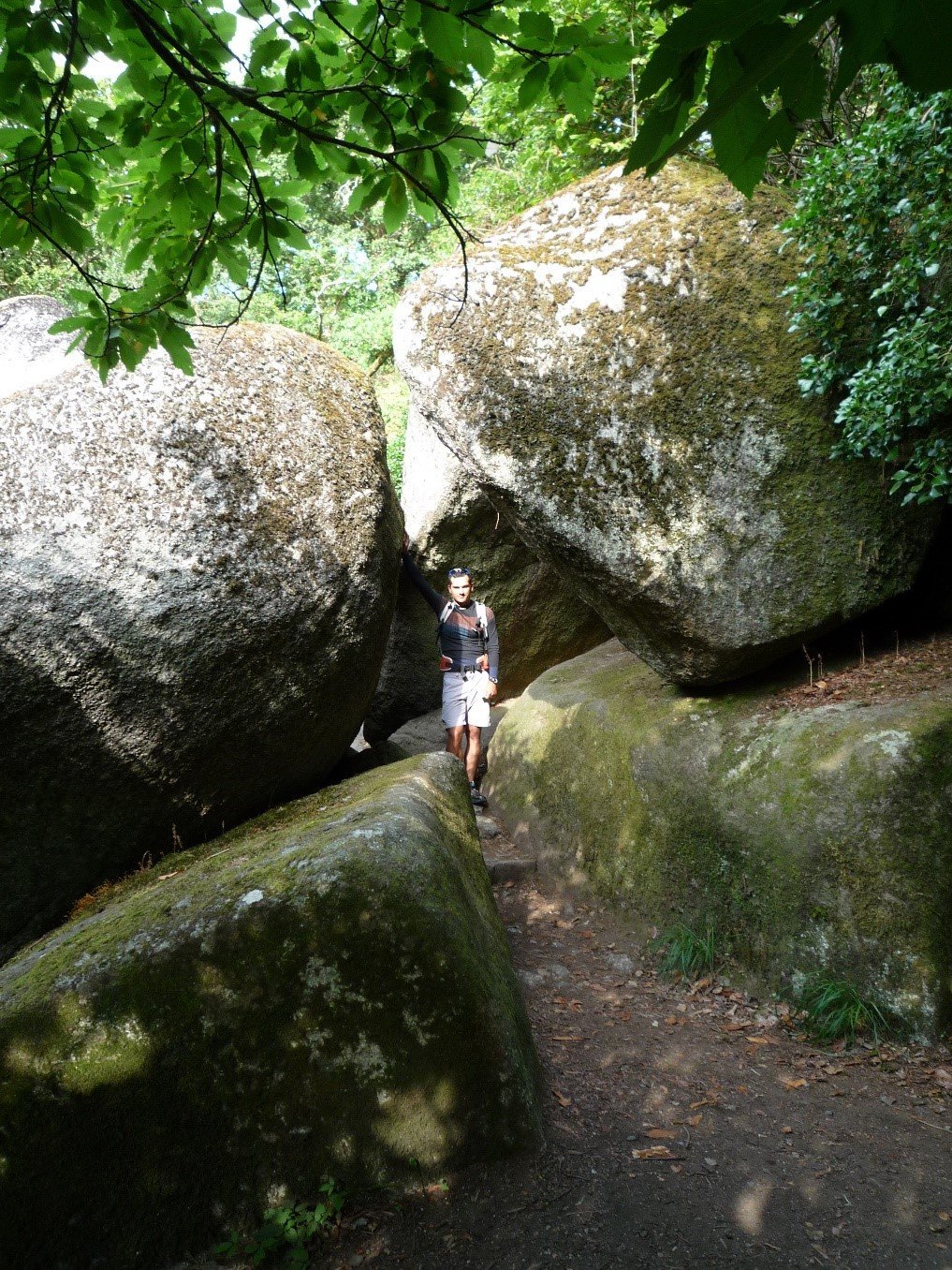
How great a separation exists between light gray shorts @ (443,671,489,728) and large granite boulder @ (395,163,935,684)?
2.44 m

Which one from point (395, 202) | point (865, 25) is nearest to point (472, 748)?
point (395, 202)

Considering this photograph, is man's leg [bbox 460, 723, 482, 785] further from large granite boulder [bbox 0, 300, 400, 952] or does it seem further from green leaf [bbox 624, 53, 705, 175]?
green leaf [bbox 624, 53, 705, 175]

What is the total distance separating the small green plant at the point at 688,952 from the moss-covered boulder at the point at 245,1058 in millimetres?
1998

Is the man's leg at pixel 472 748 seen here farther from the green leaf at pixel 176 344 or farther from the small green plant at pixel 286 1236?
the green leaf at pixel 176 344

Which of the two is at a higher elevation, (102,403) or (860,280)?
(102,403)

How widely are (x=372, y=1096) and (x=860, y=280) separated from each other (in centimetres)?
526

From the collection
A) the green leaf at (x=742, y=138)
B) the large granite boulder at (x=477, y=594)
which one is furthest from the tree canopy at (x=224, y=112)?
the large granite boulder at (x=477, y=594)

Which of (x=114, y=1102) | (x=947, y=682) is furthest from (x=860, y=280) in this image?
(x=114, y=1102)

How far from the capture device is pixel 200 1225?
316cm

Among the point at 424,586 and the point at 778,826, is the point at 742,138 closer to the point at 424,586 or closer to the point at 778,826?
the point at 778,826

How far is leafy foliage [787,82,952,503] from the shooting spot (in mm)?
4426

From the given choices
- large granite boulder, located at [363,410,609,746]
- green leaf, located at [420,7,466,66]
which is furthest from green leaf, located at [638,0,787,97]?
large granite boulder, located at [363,410,609,746]

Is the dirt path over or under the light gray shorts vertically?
under

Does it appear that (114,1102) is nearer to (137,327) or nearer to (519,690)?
(137,327)
